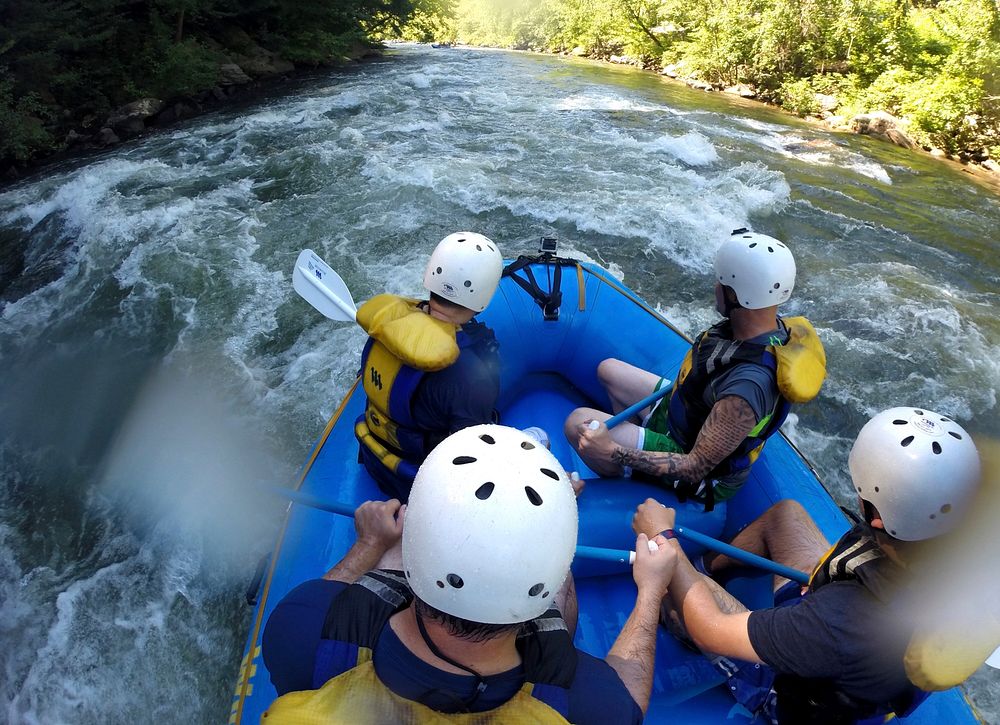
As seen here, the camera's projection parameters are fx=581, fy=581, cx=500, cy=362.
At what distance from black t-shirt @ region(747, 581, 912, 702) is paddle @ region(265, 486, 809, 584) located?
1.50ft

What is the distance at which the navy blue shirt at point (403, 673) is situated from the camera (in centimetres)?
97

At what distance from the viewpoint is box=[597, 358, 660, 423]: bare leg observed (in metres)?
2.75

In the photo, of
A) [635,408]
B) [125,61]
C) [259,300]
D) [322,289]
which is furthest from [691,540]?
[125,61]

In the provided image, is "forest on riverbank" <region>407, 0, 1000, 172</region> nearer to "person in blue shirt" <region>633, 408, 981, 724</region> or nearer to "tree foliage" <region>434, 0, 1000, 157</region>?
"tree foliage" <region>434, 0, 1000, 157</region>

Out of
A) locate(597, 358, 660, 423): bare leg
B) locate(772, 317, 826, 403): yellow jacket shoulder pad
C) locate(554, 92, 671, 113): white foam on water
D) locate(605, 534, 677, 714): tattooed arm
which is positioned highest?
locate(772, 317, 826, 403): yellow jacket shoulder pad

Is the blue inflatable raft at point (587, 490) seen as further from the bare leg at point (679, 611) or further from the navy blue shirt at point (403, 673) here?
the navy blue shirt at point (403, 673)

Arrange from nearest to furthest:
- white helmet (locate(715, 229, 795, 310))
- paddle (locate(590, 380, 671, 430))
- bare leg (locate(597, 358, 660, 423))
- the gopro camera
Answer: white helmet (locate(715, 229, 795, 310))
paddle (locate(590, 380, 671, 430))
bare leg (locate(597, 358, 660, 423))
the gopro camera

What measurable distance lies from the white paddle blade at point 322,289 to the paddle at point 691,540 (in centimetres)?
107

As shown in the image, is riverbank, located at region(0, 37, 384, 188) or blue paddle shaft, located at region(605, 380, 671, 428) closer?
blue paddle shaft, located at region(605, 380, 671, 428)

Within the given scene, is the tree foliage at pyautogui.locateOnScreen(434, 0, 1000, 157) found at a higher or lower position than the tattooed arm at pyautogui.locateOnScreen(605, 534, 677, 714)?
lower

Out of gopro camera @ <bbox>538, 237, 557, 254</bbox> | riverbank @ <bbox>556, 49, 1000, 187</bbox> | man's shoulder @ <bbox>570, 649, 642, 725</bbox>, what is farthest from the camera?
riverbank @ <bbox>556, 49, 1000, 187</bbox>

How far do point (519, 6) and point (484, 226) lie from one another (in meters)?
37.8

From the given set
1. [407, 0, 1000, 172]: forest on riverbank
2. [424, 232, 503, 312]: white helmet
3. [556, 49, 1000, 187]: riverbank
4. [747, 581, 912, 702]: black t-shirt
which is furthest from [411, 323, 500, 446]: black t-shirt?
[407, 0, 1000, 172]: forest on riverbank

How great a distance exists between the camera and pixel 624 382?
280 centimetres
